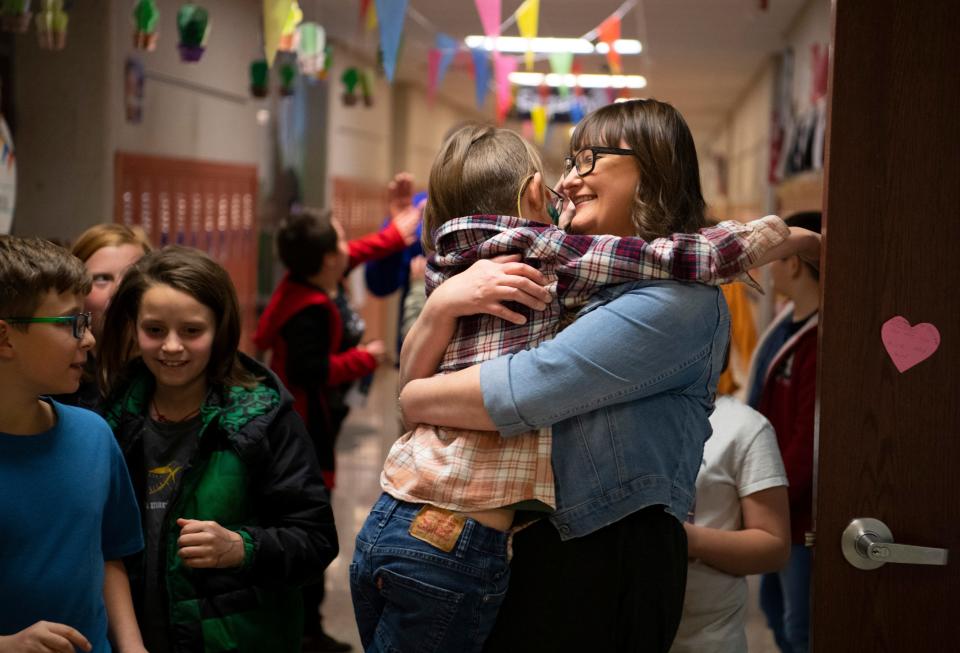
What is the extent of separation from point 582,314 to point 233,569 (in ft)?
2.89

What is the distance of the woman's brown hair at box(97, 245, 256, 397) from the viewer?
216 centimetres

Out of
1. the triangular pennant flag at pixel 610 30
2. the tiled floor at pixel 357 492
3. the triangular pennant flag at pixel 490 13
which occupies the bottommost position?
the tiled floor at pixel 357 492

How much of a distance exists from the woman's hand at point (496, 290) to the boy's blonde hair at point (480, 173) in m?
0.11

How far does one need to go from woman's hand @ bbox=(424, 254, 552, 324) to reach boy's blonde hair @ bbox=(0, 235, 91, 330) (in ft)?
2.19

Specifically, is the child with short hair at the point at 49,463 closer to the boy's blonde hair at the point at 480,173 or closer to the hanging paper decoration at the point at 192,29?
the boy's blonde hair at the point at 480,173

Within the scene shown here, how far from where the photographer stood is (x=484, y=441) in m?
1.57

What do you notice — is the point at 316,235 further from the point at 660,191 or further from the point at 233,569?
the point at 660,191

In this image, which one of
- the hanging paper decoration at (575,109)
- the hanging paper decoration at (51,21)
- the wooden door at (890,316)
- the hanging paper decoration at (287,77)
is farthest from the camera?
the hanging paper decoration at (575,109)

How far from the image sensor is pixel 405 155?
1398 centimetres

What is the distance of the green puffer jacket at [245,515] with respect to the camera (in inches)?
78.9

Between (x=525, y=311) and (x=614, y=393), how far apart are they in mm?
194

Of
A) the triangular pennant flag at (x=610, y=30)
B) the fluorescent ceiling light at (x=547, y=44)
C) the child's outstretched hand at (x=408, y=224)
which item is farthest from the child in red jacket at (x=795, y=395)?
the fluorescent ceiling light at (x=547, y=44)

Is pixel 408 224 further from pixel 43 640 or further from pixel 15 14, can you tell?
pixel 43 640

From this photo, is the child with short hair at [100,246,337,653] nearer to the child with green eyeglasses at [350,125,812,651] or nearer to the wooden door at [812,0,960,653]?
the child with green eyeglasses at [350,125,812,651]
